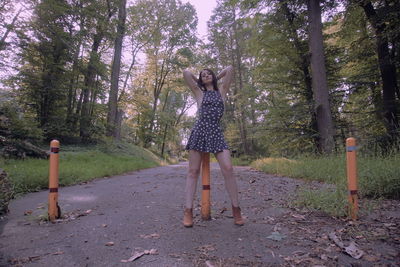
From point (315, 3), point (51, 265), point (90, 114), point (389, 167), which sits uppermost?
point (315, 3)

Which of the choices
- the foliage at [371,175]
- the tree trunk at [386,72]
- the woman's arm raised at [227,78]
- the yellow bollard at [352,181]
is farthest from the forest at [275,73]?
the woman's arm raised at [227,78]

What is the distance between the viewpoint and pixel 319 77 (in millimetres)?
8359

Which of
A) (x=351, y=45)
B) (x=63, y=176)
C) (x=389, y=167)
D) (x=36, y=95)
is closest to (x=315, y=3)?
(x=351, y=45)

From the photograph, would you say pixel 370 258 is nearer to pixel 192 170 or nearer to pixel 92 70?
pixel 192 170

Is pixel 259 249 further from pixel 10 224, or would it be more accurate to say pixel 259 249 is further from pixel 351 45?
pixel 351 45

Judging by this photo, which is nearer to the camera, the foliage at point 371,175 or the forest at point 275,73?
the foliage at point 371,175

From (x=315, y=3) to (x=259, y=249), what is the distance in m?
8.81

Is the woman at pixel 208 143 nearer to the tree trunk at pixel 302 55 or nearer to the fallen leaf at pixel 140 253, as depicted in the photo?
the fallen leaf at pixel 140 253

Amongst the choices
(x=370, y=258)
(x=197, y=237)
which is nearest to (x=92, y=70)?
(x=197, y=237)

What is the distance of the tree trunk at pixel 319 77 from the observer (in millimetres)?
8273

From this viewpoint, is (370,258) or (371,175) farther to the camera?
(371,175)

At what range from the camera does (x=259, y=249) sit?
7.96 feet

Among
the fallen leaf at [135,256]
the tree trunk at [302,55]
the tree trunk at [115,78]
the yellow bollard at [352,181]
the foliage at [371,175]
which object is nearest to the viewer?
the fallen leaf at [135,256]

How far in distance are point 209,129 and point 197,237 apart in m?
1.29
